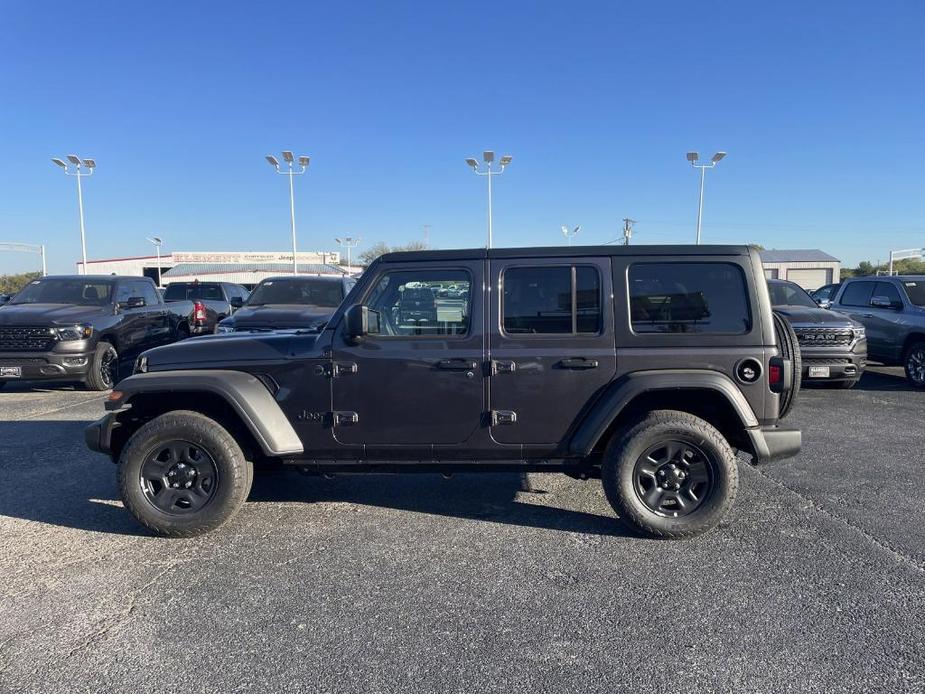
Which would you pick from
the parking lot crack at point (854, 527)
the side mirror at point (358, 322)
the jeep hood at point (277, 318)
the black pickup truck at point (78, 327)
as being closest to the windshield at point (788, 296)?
the parking lot crack at point (854, 527)

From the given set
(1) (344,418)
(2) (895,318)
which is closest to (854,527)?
(1) (344,418)

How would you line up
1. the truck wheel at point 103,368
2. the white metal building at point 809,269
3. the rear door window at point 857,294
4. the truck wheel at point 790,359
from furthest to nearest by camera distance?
the white metal building at point 809,269 → the rear door window at point 857,294 → the truck wheel at point 103,368 → the truck wheel at point 790,359

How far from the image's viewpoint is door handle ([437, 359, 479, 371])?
13.0ft

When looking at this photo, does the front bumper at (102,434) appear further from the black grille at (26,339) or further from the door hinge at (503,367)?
the black grille at (26,339)

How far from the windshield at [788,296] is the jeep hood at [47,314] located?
10905 millimetres

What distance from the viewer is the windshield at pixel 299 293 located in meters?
10.0

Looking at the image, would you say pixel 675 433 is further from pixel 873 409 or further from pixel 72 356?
pixel 72 356

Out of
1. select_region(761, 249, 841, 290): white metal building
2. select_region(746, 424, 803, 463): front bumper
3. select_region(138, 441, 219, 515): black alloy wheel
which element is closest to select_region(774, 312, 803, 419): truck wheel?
select_region(746, 424, 803, 463): front bumper

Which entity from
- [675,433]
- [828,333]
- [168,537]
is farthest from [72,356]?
[828,333]

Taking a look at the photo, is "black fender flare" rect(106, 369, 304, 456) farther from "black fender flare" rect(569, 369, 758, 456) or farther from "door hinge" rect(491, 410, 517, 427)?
"black fender flare" rect(569, 369, 758, 456)

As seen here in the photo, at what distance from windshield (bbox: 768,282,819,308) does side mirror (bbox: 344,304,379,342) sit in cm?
851

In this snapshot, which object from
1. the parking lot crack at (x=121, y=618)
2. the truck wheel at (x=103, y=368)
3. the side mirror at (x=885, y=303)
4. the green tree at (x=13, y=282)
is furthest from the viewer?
the green tree at (x=13, y=282)

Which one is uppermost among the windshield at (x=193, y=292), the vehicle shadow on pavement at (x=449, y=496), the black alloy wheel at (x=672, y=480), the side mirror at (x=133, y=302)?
the windshield at (x=193, y=292)

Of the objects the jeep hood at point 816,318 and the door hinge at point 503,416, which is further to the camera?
the jeep hood at point 816,318
